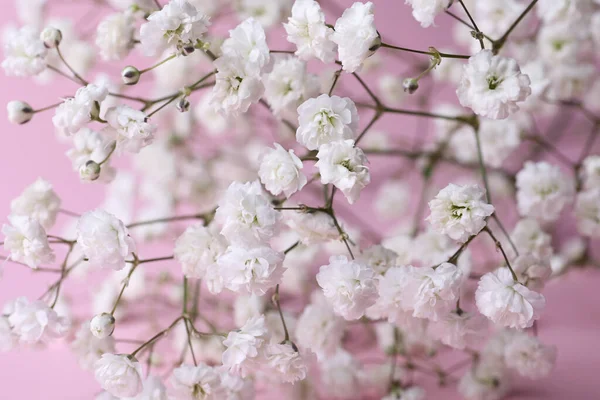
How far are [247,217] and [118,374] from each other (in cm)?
17

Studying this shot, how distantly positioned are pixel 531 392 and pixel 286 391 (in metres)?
0.31

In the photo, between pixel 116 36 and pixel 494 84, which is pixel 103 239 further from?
pixel 494 84

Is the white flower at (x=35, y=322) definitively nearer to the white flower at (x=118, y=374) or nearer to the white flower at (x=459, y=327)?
the white flower at (x=118, y=374)

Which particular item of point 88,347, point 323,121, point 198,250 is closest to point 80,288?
point 88,347

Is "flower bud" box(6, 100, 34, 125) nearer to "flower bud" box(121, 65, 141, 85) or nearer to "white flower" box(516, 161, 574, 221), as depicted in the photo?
"flower bud" box(121, 65, 141, 85)

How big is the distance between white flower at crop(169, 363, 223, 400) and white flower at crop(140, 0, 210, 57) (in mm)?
274

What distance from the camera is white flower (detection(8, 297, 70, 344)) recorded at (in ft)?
2.23

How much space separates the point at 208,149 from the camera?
1249 millimetres

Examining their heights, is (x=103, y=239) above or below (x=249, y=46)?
below

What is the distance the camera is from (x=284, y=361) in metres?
0.66

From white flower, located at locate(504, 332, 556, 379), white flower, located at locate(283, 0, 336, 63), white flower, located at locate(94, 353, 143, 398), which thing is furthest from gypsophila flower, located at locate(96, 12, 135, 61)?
white flower, located at locate(504, 332, 556, 379)

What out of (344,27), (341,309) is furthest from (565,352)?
(344,27)

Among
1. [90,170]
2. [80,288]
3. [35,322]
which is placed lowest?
[80,288]

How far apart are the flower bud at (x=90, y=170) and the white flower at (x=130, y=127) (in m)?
0.03
